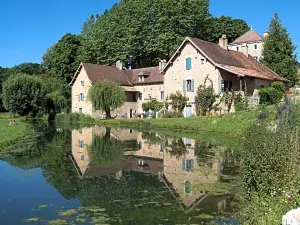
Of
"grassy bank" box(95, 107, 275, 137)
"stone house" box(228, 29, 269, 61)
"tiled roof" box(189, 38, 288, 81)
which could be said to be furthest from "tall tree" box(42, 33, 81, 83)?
"tiled roof" box(189, 38, 288, 81)

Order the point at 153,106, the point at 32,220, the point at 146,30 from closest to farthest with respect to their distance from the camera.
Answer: the point at 32,220 < the point at 153,106 < the point at 146,30

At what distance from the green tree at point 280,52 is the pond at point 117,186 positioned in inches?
1170

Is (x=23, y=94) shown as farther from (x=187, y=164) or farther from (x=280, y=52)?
(x=187, y=164)

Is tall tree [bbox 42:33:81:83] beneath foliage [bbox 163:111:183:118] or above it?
above

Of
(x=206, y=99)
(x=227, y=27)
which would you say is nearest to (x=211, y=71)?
(x=206, y=99)

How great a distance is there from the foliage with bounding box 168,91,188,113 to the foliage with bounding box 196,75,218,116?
2.77m

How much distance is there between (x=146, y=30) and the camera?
5712 centimetres

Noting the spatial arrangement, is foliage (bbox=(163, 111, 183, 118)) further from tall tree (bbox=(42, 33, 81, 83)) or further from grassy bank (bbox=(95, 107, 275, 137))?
tall tree (bbox=(42, 33, 81, 83))

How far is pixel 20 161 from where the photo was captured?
17000mm

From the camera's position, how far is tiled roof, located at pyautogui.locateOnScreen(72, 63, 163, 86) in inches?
2042

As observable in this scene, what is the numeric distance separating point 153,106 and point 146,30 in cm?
1466

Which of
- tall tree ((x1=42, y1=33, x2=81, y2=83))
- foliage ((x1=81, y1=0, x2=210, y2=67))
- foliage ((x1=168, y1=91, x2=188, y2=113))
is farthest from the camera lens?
tall tree ((x1=42, y1=33, x2=81, y2=83))

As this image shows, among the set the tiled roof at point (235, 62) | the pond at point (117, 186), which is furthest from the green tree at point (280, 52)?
the pond at point (117, 186)

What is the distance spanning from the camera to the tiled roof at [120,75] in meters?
51.9
